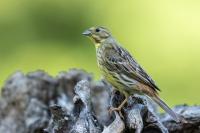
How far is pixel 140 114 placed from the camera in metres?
A: 7.16

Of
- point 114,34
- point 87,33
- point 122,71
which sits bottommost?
point 122,71

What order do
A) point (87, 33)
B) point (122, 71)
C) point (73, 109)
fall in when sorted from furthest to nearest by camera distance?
point (87, 33), point (122, 71), point (73, 109)

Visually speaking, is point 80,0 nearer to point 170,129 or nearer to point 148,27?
point 148,27

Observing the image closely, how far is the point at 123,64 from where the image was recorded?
794 cm

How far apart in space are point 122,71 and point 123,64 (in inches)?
2.5

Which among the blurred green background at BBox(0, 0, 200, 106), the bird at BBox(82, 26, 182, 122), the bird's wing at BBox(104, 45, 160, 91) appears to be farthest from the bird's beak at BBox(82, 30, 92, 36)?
the blurred green background at BBox(0, 0, 200, 106)

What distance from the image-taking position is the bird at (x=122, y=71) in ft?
25.0

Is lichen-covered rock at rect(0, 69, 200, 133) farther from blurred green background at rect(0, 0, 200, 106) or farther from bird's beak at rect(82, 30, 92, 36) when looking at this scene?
blurred green background at rect(0, 0, 200, 106)

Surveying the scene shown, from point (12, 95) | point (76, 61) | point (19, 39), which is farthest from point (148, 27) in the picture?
point (12, 95)

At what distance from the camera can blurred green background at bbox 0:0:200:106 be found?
432 inches

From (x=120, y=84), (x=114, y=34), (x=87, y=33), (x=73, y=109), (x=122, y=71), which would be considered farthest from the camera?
(x=114, y=34)

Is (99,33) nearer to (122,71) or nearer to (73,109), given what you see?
(122,71)

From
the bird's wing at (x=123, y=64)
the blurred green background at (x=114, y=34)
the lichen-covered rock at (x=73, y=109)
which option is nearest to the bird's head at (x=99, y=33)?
the bird's wing at (x=123, y=64)

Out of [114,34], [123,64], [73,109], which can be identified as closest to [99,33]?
[123,64]
